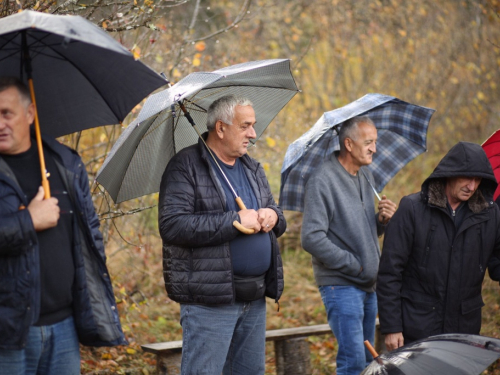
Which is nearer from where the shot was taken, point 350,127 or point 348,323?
point 348,323

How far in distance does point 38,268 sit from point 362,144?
2.46m

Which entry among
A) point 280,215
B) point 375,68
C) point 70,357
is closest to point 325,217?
point 280,215

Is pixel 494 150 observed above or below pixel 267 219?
above

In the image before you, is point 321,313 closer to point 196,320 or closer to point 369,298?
point 369,298

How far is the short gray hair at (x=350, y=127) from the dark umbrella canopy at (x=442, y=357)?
1.84 metres

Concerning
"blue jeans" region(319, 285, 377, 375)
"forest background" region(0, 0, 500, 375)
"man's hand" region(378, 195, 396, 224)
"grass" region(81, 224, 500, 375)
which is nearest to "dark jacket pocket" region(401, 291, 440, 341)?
"blue jeans" region(319, 285, 377, 375)

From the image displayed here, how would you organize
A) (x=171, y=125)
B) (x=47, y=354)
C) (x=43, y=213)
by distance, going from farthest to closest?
(x=171, y=125) → (x=47, y=354) → (x=43, y=213)

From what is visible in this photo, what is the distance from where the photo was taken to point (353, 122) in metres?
4.46

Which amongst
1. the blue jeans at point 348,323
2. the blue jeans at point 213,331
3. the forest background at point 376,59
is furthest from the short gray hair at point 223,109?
the forest background at point 376,59

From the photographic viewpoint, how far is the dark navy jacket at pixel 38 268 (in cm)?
257

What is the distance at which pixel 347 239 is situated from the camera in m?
4.38

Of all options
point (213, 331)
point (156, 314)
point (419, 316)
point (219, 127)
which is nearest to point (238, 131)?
point (219, 127)

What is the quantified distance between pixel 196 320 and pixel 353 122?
179cm

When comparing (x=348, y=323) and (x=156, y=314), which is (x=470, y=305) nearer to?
(x=348, y=323)
